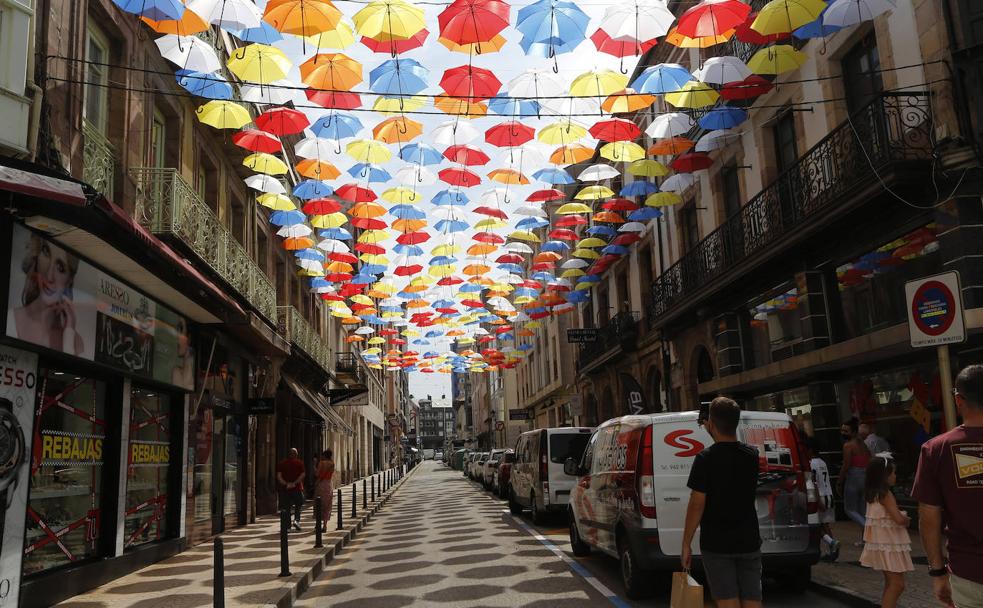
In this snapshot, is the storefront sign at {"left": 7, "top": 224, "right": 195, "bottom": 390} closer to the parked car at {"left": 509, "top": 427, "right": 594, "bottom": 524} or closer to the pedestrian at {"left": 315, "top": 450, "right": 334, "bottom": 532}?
the pedestrian at {"left": 315, "top": 450, "right": 334, "bottom": 532}

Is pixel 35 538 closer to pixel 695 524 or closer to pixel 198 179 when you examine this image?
pixel 695 524

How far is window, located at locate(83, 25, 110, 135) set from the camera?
1089cm

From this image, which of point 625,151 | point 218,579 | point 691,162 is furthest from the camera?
point 691,162

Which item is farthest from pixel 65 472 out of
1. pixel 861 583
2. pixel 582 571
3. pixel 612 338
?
pixel 612 338

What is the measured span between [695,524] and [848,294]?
38.6 ft

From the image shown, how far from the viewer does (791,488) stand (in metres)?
7.65

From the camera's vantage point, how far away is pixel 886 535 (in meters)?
6.24

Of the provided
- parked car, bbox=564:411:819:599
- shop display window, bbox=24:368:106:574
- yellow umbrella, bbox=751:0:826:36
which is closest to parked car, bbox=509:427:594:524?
parked car, bbox=564:411:819:599

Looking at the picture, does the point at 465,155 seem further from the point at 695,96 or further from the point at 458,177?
the point at 695,96

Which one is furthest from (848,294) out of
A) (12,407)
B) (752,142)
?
(12,407)

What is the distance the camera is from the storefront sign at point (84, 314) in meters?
8.15

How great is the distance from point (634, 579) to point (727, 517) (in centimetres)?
375

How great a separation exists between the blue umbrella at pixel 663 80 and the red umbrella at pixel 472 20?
3169 millimetres

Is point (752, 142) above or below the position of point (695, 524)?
above
